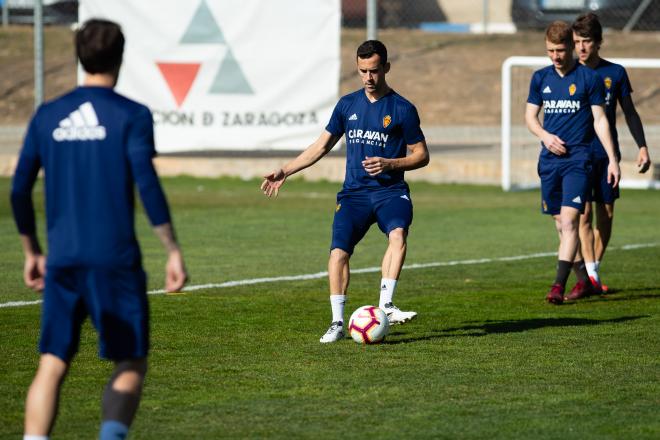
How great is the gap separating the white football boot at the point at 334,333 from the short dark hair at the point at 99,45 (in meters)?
3.68

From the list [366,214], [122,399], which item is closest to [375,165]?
[366,214]

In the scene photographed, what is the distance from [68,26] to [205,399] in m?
31.6

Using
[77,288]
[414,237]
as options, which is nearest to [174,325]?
[77,288]

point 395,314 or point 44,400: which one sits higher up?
point 44,400

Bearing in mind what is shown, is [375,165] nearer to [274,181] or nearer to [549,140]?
[274,181]

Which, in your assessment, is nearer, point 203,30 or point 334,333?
point 334,333

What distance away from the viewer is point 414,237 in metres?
15.1

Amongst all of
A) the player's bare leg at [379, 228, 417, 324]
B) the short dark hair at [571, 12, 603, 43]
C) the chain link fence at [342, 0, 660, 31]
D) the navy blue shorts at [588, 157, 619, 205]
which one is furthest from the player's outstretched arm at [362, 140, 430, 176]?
the chain link fence at [342, 0, 660, 31]

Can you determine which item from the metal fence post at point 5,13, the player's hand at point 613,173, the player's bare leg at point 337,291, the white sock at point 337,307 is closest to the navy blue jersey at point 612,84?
the player's hand at point 613,173

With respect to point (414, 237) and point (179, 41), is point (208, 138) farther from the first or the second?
point (414, 237)

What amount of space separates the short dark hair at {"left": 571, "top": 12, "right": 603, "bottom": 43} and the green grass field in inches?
79.0

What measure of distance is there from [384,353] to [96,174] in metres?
3.39

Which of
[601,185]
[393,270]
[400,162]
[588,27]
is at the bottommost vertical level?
[601,185]

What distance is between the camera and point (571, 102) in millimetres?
10555
